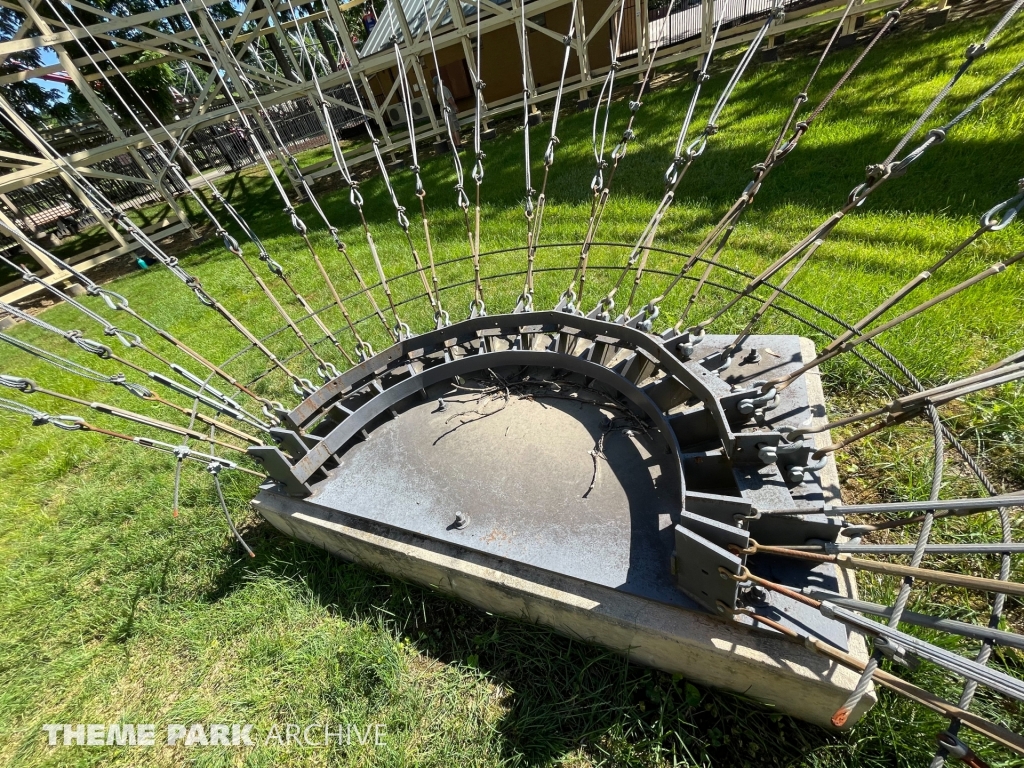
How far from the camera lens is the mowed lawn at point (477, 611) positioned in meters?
2.30

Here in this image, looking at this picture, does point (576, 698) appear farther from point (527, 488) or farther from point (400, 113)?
point (400, 113)

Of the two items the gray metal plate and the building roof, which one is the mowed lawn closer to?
the gray metal plate

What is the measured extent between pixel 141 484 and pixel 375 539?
3280mm

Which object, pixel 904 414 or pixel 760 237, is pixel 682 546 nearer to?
pixel 904 414

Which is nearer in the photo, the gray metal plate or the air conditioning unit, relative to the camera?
the gray metal plate

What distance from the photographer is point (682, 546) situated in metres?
1.96

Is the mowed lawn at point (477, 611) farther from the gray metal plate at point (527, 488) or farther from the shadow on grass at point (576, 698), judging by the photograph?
the gray metal plate at point (527, 488)

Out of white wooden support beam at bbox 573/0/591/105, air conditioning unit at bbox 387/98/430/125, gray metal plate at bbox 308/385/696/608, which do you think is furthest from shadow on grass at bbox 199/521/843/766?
air conditioning unit at bbox 387/98/430/125

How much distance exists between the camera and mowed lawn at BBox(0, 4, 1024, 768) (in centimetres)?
230

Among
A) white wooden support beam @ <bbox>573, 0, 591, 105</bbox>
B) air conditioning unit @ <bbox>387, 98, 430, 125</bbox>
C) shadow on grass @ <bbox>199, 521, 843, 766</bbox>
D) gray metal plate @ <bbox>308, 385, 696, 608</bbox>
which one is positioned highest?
air conditioning unit @ <bbox>387, 98, 430, 125</bbox>

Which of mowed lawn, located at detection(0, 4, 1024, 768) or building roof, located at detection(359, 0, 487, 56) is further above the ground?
building roof, located at detection(359, 0, 487, 56)

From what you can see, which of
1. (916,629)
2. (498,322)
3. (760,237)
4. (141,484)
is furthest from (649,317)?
(141,484)

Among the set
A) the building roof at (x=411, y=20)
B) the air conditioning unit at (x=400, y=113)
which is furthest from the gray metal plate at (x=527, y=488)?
the air conditioning unit at (x=400, y=113)

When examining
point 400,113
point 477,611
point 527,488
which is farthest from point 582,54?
point 477,611
